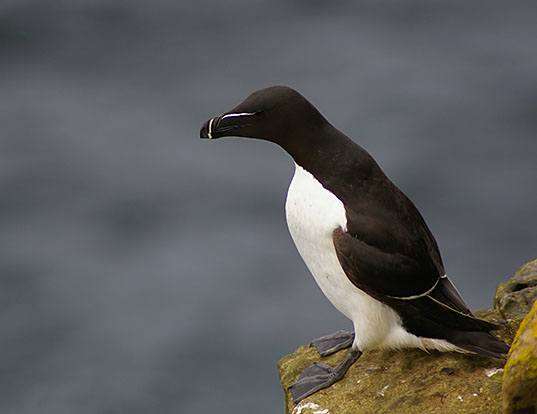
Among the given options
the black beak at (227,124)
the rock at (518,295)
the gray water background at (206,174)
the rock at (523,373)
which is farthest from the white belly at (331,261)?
the gray water background at (206,174)

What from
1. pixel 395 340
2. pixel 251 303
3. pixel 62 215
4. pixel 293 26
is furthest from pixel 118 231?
pixel 395 340

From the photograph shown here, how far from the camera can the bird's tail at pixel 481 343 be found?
18.4ft

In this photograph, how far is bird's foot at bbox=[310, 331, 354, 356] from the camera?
6359 millimetres

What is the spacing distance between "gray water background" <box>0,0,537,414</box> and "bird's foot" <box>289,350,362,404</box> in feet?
10.9

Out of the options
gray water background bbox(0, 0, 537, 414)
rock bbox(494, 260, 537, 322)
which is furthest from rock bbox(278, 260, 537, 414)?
gray water background bbox(0, 0, 537, 414)

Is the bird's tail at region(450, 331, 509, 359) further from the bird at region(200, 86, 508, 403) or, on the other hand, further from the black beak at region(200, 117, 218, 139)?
the black beak at region(200, 117, 218, 139)

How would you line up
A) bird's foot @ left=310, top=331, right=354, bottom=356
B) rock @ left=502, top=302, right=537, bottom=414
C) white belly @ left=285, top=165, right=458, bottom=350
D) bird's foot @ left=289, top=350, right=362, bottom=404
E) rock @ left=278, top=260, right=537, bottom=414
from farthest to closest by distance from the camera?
bird's foot @ left=310, top=331, right=354, bottom=356 → bird's foot @ left=289, top=350, right=362, bottom=404 → white belly @ left=285, top=165, right=458, bottom=350 → rock @ left=278, top=260, right=537, bottom=414 → rock @ left=502, top=302, right=537, bottom=414

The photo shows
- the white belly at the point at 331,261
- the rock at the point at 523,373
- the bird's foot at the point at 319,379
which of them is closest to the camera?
the rock at the point at 523,373

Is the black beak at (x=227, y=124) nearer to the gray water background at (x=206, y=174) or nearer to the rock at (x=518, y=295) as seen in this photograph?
the rock at (x=518, y=295)

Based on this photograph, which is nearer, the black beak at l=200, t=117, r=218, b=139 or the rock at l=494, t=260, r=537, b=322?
the black beak at l=200, t=117, r=218, b=139

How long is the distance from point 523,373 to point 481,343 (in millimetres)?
864

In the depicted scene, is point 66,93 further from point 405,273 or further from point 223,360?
point 405,273

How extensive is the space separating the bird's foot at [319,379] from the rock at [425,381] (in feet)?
0.10

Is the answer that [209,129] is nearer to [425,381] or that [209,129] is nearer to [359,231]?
[359,231]
